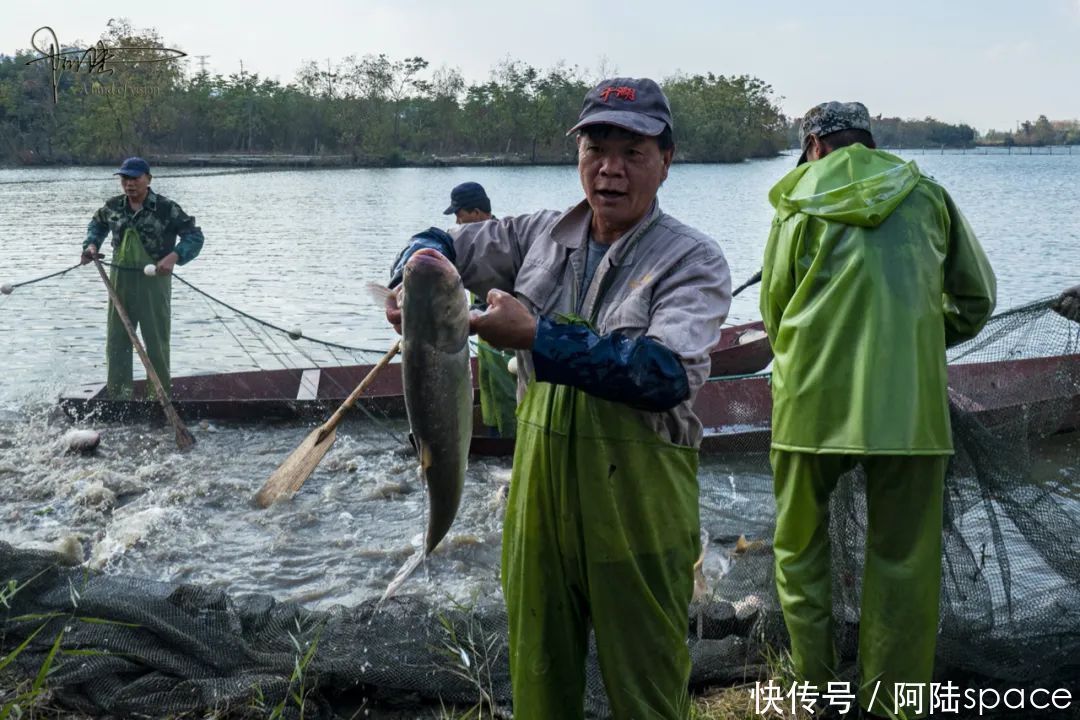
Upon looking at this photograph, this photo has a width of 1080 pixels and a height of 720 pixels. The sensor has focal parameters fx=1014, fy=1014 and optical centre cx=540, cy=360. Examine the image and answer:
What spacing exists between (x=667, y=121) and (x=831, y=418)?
142 cm

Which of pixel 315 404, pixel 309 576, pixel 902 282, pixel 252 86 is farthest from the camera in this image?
pixel 252 86

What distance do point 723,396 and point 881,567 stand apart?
16.0ft

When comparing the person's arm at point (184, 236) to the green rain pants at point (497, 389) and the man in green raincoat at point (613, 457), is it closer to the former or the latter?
the green rain pants at point (497, 389)

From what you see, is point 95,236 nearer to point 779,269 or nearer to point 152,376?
point 152,376

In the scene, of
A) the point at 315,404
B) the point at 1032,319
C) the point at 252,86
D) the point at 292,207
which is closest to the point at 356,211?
the point at 292,207

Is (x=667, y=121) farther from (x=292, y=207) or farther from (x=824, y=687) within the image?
(x=292, y=207)

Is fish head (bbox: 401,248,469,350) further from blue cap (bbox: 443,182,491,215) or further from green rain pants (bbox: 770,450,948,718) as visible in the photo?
blue cap (bbox: 443,182,491,215)

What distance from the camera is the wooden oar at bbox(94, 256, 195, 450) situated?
10141 millimetres

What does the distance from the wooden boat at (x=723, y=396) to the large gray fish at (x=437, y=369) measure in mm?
2960

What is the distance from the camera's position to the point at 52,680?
3.93 meters

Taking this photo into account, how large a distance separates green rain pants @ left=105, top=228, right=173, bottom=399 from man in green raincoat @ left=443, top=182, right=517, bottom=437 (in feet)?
11.7

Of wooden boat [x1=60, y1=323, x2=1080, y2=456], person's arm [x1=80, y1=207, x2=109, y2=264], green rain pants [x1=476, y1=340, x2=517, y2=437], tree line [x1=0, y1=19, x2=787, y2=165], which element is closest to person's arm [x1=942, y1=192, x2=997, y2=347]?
wooden boat [x1=60, y1=323, x2=1080, y2=456]

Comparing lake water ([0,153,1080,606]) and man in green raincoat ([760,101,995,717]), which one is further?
lake water ([0,153,1080,606])

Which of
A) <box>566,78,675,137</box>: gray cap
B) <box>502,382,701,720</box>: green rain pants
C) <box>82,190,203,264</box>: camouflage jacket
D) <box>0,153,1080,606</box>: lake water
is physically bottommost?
<box>0,153,1080,606</box>: lake water
